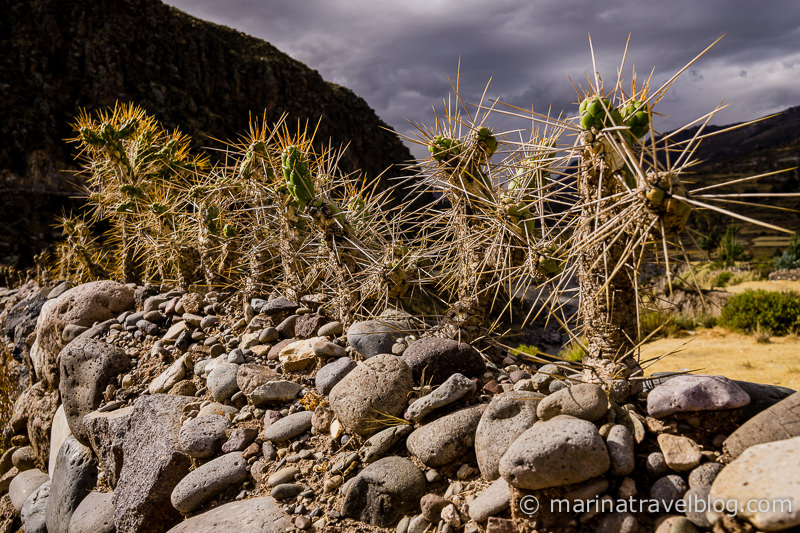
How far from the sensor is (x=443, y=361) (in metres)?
2.90

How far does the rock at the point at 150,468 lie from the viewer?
300 cm

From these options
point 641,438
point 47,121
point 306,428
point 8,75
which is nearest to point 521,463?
point 641,438

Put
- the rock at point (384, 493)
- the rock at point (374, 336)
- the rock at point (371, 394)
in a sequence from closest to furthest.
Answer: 1. the rock at point (384, 493)
2. the rock at point (371, 394)
3. the rock at point (374, 336)

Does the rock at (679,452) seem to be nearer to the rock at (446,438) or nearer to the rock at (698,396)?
the rock at (698,396)

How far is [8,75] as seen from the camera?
30406mm

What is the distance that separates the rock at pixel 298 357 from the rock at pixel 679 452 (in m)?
2.29

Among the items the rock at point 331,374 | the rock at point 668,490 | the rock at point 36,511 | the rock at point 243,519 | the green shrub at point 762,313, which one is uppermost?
the rock at point 331,374

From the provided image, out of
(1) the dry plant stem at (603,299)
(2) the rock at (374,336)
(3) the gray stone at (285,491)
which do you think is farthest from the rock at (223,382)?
(1) the dry plant stem at (603,299)

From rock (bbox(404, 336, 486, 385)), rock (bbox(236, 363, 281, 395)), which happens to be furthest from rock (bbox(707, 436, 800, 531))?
rock (bbox(236, 363, 281, 395))

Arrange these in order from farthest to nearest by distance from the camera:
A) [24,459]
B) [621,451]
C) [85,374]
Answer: [24,459], [85,374], [621,451]

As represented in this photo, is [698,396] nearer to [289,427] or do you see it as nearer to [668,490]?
[668,490]

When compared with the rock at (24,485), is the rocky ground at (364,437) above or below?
above

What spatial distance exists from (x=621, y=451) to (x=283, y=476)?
172cm

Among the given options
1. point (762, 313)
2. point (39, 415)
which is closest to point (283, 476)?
point (39, 415)
